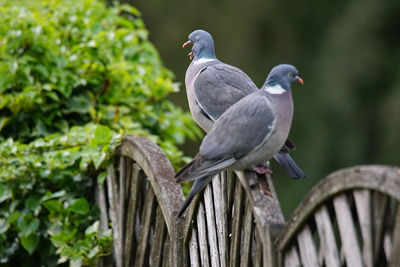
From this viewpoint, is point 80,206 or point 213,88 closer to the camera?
point 213,88

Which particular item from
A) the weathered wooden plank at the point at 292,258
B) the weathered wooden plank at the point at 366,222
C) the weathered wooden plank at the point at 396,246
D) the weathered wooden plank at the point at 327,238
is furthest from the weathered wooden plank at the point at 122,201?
the weathered wooden plank at the point at 396,246

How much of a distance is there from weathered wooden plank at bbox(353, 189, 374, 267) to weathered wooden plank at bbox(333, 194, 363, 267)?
0.10 feet

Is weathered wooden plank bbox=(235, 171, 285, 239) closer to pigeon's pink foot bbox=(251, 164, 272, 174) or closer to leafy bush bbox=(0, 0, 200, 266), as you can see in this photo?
pigeon's pink foot bbox=(251, 164, 272, 174)

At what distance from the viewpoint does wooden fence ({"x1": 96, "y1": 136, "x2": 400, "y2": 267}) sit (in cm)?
133

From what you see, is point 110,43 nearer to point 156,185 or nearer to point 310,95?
point 156,185

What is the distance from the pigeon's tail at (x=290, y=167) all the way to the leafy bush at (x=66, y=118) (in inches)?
36.7

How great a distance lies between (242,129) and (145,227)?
896 millimetres

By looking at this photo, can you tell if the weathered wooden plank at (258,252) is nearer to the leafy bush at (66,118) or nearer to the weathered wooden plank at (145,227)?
the weathered wooden plank at (145,227)

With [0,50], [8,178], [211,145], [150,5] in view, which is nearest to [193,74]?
[211,145]

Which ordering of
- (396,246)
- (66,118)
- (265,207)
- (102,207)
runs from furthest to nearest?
(66,118)
(102,207)
(265,207)
(396,246)

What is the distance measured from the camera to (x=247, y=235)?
1.91 m

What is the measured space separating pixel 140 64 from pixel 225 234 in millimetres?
2084

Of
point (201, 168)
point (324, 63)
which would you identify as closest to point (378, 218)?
point (201, 168)

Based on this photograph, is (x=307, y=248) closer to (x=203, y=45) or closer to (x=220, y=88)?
(x=220, y=88)
